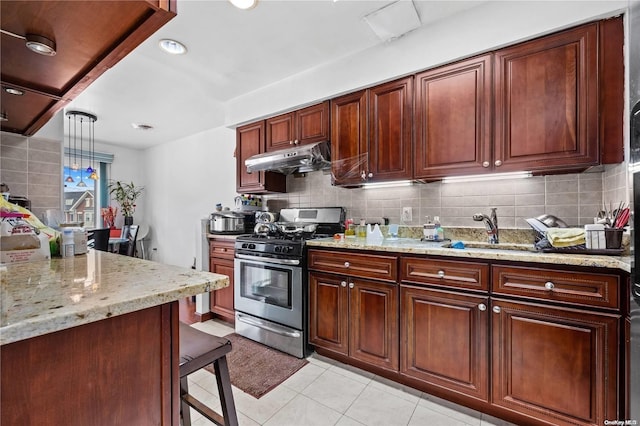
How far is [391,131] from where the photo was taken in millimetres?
2209

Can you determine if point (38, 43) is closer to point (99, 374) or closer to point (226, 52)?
point (99, 374)

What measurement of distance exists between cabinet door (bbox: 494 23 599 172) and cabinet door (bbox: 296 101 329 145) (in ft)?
4.38

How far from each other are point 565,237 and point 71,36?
2201 millimetres

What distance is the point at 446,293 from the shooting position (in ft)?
5.45

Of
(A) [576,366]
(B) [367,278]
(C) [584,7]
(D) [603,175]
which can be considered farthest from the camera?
(B) [367,278]

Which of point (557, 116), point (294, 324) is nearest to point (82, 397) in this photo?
point (294, 324)

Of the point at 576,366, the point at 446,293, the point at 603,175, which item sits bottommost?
the point at 576,366

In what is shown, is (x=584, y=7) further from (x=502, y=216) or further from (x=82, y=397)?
(x=82, y=397)

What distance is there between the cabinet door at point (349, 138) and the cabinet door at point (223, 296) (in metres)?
1.48

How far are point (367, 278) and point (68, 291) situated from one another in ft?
5.27

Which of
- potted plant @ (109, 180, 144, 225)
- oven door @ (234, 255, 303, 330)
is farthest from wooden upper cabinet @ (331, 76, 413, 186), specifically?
potted plant @ (109, 180, 144, 225)

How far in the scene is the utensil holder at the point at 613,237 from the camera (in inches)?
53.3

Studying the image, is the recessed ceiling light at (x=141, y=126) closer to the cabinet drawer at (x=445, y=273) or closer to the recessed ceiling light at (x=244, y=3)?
the recessed ceiling light at (x=244, y=3)

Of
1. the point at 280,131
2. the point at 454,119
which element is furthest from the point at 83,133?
the point at 454,119
